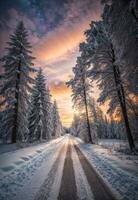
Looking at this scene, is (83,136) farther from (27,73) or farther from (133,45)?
(133,45)

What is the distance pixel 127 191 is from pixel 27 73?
18247 mm

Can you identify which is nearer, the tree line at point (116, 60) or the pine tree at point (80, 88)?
the tree line at point (116, 60)

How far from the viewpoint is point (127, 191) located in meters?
4.49

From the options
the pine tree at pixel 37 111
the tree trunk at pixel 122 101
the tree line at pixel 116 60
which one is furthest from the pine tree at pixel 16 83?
the tree trunk at pixel 122 101

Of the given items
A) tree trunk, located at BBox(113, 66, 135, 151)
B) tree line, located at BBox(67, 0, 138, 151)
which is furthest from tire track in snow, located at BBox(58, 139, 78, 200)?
tree trunk, located at BBox(113, 66, 135, 151)

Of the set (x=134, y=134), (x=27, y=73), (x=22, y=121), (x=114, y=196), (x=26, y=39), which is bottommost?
(x=114, y=196)

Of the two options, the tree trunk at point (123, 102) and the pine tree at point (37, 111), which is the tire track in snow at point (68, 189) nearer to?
the tree trunk at point (123, 102)

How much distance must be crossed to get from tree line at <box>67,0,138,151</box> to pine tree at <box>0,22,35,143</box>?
8.05m

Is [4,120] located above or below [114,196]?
A: above

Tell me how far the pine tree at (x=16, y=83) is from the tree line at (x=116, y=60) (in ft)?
26.4

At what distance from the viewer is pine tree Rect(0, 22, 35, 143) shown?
17.5m

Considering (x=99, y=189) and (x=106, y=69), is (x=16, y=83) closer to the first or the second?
(x=106, y=69)

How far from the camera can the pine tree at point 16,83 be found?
1752 centimetres

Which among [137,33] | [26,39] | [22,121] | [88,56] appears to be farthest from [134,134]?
Answer: [26,39]
